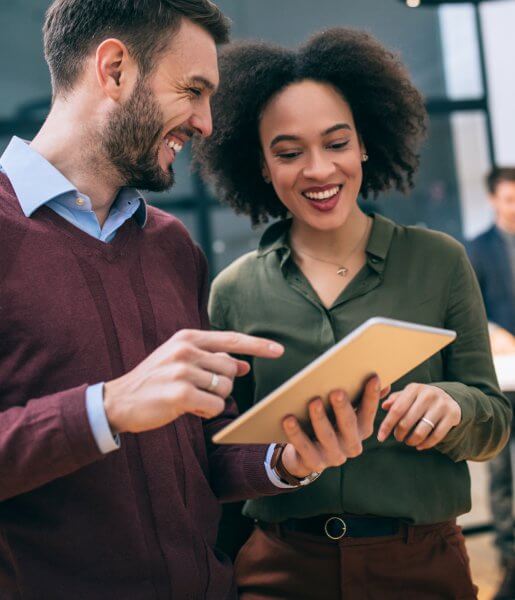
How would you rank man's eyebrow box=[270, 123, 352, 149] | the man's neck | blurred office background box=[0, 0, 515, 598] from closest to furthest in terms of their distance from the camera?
the man's neck
man's eyebrow box=[270, 123, 352, 149]
blurred office background box=[0, 0, 515, 598]

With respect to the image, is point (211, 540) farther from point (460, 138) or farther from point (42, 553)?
point (460, 138)

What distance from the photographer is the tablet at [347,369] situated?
109 cm

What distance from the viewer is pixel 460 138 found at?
5328 mm

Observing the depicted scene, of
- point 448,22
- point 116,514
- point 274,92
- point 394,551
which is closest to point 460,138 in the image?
point 448,22

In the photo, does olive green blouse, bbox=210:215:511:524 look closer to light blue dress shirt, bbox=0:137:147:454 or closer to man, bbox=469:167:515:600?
light blue dress shirt, bbox=0:137:147:454

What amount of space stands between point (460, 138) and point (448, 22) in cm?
75

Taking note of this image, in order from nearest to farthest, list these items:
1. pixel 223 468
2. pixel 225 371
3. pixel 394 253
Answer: pixel 225 371, pixel 223 468, pixel 394 253

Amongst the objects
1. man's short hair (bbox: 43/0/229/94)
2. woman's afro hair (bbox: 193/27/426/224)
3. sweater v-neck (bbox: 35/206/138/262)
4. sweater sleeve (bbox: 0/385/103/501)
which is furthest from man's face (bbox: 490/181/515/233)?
sweater sleeve (bbox: 0/385/103/501)

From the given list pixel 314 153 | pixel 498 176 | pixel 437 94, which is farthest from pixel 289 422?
pixel 437 94

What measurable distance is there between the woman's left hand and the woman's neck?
16.1 inches

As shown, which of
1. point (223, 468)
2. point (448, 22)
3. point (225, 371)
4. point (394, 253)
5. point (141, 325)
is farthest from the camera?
point (448, 22)

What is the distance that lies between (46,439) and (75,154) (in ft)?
1.87

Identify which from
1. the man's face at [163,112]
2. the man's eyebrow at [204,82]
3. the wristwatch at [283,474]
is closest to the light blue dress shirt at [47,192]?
the man's face at [163,112]

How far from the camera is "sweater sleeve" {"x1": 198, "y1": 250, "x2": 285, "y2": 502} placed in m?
1.53
